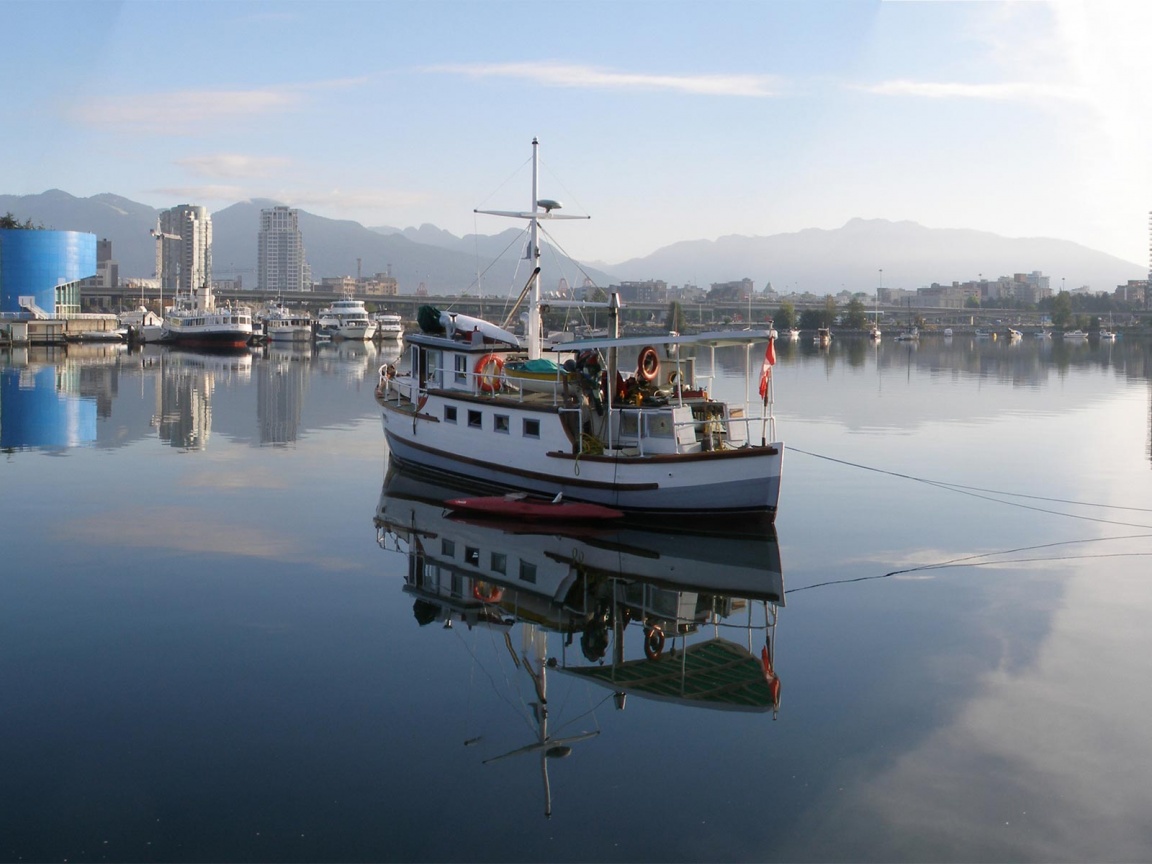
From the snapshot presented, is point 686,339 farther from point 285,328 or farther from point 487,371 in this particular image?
point 285,328

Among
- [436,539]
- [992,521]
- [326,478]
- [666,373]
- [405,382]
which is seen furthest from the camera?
[405,382]

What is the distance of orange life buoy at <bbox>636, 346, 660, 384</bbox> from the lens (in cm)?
2347

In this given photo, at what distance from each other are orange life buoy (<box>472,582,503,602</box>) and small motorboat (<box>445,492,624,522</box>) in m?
4.64

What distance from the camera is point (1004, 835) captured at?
9367 millimetres

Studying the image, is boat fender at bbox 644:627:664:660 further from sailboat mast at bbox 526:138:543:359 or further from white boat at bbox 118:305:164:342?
white boat at bbox 118:305:164:342

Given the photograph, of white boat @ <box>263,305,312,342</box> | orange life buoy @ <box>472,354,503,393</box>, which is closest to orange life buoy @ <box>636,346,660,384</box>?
orange life buoy @ <box>472,354,503,393</box>

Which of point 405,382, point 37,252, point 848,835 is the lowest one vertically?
point 848,835

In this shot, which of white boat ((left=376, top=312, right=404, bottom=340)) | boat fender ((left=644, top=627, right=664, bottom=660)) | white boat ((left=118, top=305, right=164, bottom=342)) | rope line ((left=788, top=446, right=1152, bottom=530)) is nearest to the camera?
boat fender ((left=644, top=627, right=664, bottom=660))

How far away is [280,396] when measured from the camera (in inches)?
2052

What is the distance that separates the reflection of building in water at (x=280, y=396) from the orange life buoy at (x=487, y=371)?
10411 millimetres

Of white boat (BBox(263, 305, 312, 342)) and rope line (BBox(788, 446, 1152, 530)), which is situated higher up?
white boat (BBox(263, 305, 312, 342))

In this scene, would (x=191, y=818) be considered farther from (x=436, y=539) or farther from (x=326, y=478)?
(x=326, y=478)

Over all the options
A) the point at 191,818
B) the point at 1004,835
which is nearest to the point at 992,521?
the point at 1004,835

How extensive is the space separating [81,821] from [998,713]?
31.3 feet
